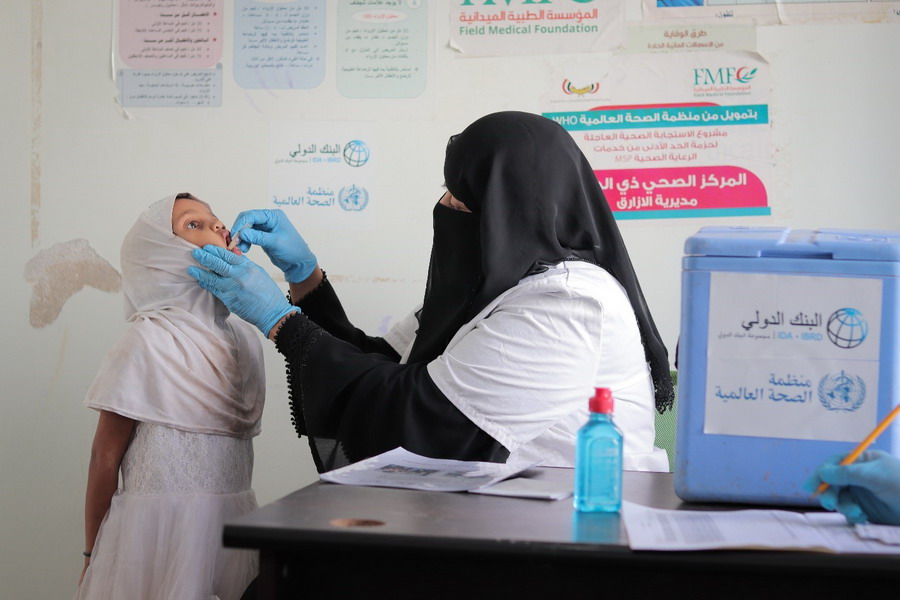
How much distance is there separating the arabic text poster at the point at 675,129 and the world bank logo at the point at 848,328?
1.53 m

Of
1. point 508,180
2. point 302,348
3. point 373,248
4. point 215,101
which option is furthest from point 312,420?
point 215,101

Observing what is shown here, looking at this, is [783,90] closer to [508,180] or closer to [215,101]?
[508,180]

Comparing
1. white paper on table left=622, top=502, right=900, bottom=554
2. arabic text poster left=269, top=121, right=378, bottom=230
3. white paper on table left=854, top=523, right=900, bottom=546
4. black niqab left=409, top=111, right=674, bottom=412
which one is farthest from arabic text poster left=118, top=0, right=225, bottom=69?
white paper on table left=854, top=523, right=900, bottom=546

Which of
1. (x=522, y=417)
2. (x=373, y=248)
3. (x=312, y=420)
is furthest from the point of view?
(x=373, y=248)

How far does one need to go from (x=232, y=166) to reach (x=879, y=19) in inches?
74.7

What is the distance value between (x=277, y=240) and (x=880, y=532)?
1.62 m

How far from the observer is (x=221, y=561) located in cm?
183

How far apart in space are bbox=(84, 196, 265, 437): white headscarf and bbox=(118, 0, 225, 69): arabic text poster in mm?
932

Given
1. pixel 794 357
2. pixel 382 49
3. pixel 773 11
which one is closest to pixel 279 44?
pixel 382 49

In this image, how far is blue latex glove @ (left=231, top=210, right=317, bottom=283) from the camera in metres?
2.15

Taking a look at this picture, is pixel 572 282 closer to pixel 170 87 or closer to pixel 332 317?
pixel 332 317

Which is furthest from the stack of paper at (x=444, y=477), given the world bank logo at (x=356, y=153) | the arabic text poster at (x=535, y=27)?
the arabic text poster at (x=535, y=27)

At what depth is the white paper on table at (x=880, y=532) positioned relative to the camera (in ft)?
2.82

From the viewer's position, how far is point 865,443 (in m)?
0.98
